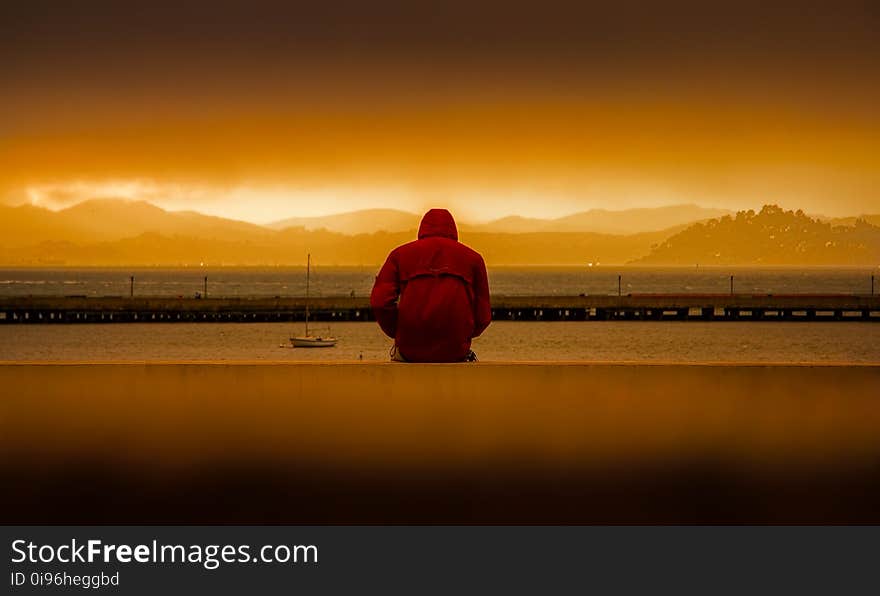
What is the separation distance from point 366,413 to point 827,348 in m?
60.2

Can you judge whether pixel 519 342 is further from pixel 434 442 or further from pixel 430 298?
pixel 434 442

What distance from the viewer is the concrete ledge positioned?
5.00 meters

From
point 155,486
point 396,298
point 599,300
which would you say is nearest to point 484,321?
point 396,298

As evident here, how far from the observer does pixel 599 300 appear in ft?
264

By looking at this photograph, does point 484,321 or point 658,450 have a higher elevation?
point 484,321

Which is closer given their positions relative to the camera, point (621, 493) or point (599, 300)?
point (621, 493)

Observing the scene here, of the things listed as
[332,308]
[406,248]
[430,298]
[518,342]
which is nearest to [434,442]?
[430,298]

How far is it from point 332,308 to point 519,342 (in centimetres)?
1959

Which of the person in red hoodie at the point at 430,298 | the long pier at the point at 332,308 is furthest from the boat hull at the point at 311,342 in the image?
the person in red hoodie at the point at 430,298

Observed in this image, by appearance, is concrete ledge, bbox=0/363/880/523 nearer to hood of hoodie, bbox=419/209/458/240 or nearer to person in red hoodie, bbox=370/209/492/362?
person in red hoodie, bbox=370/209/492/362

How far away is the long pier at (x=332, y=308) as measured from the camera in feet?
254
